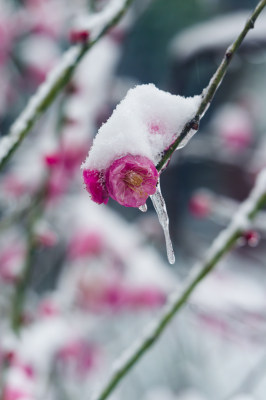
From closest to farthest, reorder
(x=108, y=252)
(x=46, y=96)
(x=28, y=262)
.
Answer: (x=46, y=96)
(x=28, y=262)
(x=108, y=252)

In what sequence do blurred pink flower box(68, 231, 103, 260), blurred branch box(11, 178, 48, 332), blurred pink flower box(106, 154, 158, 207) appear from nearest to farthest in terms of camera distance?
blurred pink flower box(106, 154, 158, 207)
blurred branch box(11, 178, 48, 332)
blurred pink flower box(68, 231, 103, 260)

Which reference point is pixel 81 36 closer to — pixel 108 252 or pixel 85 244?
pixel 85 244

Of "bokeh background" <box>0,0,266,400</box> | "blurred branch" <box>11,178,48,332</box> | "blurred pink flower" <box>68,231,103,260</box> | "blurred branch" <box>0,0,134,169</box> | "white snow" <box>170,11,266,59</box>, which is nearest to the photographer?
"blurred branch" <box>0,0,134,169</box>

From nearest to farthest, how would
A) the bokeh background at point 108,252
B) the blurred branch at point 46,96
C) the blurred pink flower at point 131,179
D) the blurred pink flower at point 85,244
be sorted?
the blurred pink flower at point 131,179
the blurred branch at point 46,96
the bokeh background at point 108,252
the blurred pink flower at point 85,244

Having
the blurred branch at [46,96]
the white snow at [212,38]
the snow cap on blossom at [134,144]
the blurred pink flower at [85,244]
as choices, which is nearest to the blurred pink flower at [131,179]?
the snow cap on blossom at [134,144]

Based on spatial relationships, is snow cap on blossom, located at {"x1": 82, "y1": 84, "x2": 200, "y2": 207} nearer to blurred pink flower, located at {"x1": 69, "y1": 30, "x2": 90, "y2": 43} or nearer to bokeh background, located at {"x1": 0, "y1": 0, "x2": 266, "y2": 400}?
blurred pink flower, located at {"x1": 69, "y1": 30, "x2": 90, "y2": 43}

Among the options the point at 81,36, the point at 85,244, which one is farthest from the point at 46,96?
the point at 85,244

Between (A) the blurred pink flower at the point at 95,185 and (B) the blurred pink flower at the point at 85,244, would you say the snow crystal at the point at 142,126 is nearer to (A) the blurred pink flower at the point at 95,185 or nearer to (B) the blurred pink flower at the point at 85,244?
(A) the blurred pink flower at the point at 95,185

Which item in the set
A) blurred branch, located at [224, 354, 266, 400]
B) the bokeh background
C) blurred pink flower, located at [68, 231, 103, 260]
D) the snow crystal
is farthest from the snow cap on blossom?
blurred pink flower, located at [68, 231, 103, 260]
